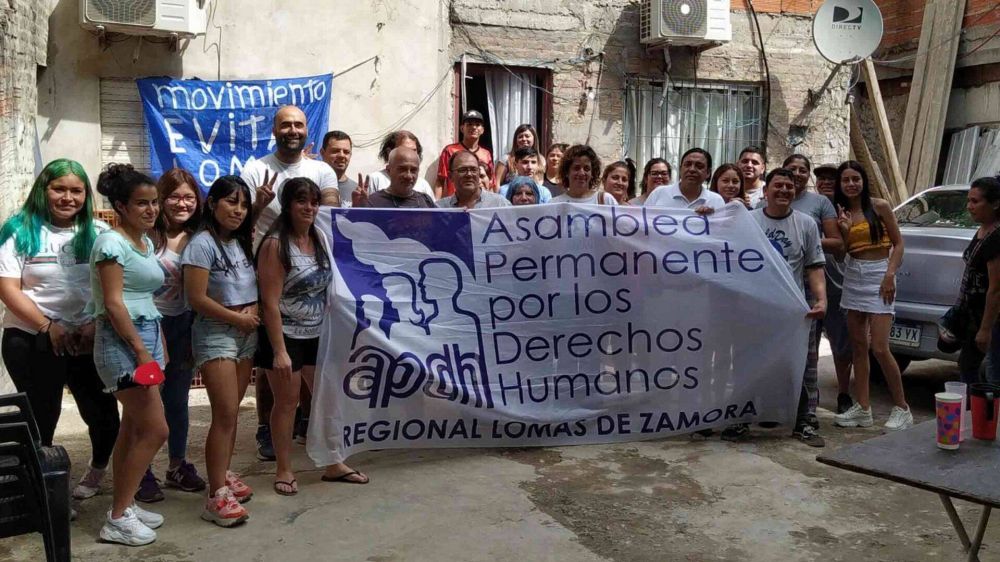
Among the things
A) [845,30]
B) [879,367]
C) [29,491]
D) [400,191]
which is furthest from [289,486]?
[845,30]

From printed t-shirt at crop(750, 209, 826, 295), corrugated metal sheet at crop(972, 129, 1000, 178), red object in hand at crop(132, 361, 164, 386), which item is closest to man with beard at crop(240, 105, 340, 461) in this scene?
red object in hand at crop(132, 361, 164, 386)

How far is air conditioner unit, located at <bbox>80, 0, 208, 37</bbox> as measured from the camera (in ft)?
25.9

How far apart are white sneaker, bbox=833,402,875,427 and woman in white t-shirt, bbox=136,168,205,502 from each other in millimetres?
4225

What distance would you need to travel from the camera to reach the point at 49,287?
4203mm

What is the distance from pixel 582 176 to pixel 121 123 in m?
4.89

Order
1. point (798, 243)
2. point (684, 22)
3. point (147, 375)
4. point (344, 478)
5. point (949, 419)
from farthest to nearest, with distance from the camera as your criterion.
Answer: point (684, 22) → point (798, 243) → point (344, 478) → point (147, 375) → point (949, 419)

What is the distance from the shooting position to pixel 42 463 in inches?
128

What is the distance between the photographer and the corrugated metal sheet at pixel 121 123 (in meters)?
8.47

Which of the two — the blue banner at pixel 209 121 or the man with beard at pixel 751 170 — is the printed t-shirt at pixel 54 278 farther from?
the man with beard at pixel 751 170

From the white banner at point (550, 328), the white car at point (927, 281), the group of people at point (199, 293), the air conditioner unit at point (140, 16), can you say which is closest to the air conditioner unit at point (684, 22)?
the white car at point (927, 281)

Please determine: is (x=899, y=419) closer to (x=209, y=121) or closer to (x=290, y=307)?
(x=290, y=307)

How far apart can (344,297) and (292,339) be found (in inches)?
15.9

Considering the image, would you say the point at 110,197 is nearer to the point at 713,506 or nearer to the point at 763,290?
the point at 713,506

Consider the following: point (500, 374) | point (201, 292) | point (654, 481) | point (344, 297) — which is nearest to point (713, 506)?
point (654, 481)
